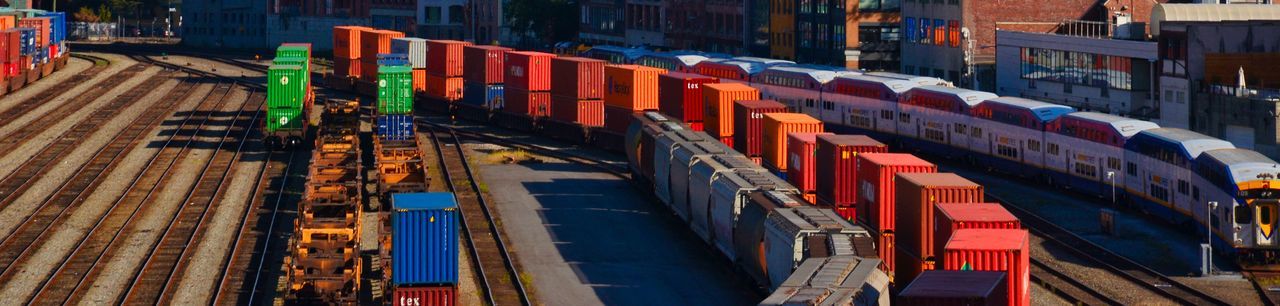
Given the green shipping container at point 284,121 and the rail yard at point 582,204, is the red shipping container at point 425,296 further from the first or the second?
the green shipping container at point 284,121

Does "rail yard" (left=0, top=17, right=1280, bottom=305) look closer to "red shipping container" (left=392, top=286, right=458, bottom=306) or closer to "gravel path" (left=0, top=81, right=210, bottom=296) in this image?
"red shipping container" (left=392, top=286, right=458, bottom=306)

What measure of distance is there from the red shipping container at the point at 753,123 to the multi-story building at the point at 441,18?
4313 inches

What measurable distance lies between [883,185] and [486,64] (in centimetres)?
4829

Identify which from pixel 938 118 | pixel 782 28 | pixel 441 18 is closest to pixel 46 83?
pixel 782 28

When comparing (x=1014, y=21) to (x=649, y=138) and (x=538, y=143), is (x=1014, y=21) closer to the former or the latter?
(x=538, y=143)

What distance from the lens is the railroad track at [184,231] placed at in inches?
1672

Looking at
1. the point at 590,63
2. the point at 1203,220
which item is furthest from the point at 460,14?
the point at 1203,220

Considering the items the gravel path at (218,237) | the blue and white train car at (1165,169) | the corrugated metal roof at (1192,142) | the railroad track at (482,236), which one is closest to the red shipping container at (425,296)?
the railroad track at (482,236)

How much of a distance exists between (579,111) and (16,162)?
24.4 m

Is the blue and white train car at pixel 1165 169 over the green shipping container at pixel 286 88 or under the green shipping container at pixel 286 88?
under

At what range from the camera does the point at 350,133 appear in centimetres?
6975

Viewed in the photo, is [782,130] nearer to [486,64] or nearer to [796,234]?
[796,234]

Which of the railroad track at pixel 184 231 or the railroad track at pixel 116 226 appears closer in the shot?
the railroad track at pixel 184 231

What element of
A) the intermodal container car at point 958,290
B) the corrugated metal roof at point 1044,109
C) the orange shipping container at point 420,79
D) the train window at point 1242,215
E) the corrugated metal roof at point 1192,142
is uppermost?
the orange shipping container at point 420,79
